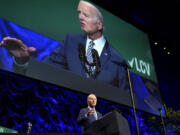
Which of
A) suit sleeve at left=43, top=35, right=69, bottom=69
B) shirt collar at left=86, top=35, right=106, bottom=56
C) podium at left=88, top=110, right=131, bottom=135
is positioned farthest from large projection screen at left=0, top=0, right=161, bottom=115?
podium at left=88, top=110, right=131, bottom=135

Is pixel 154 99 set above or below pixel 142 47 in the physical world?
below

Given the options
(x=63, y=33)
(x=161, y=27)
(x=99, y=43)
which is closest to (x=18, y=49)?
(x=63, y=33)

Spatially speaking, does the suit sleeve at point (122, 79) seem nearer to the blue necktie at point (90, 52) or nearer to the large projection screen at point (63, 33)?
the large projection screen at point (63, 33)

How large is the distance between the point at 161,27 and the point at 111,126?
17.5 ft

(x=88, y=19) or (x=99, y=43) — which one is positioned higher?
(x=88, y=19)

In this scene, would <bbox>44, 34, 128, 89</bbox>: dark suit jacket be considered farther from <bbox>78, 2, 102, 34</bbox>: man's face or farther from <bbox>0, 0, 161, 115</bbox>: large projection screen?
<bbox>78, 2, 102, 34</bbox>: man's face

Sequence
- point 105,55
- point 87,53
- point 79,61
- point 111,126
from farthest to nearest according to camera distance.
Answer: point 105,55
point 87,53
point 79,61
point 111,126

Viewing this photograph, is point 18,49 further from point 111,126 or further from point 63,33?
point 111,126

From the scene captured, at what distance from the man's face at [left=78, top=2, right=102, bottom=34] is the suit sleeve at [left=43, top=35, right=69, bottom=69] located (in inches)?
27.8

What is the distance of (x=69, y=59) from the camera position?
312 centimetres

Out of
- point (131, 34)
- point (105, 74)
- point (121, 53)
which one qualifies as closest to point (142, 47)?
point (131, 34)

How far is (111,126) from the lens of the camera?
1.27m

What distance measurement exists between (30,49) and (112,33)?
7.07ft

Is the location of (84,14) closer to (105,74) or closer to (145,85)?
(105,74)
